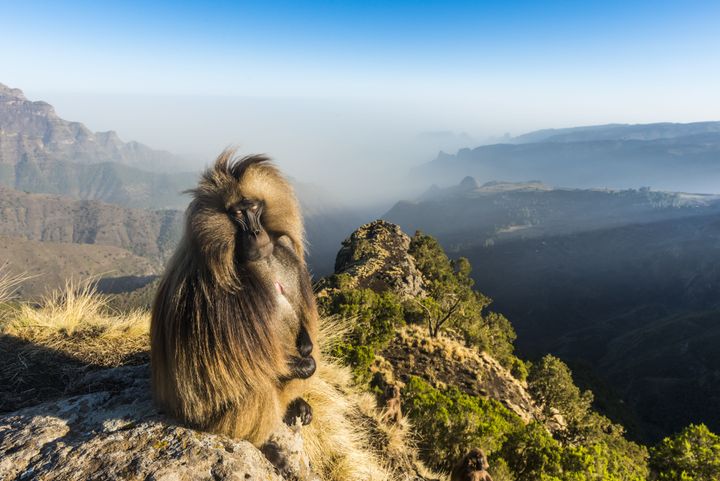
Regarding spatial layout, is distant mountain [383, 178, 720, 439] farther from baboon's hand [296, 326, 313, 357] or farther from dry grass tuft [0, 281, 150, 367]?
dry grass tuft [0, 281, 150, 367]

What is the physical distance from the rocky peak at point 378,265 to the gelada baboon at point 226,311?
Result: 14.4 m

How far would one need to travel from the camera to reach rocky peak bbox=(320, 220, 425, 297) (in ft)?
75.5

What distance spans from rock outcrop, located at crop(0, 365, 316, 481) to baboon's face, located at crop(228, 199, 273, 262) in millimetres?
1809

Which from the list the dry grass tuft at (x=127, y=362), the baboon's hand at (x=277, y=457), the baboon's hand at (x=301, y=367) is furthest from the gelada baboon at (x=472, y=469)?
the baboon's hand at (x=301, y=367)

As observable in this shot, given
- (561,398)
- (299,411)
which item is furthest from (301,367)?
(561,398)

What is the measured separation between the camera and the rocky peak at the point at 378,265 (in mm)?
23016

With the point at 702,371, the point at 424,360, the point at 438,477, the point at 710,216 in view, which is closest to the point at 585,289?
the point at 702,371

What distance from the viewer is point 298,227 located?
4523 millimetres

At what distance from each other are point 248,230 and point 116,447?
2229 mm

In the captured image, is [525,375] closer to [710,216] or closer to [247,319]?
[247,319]

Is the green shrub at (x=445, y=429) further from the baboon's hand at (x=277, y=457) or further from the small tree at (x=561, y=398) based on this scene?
the small tree at (x=561, y=398)

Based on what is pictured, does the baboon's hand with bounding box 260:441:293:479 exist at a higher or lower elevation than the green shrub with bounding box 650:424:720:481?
higher

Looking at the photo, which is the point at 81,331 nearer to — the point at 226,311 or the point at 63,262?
the point at 226,311

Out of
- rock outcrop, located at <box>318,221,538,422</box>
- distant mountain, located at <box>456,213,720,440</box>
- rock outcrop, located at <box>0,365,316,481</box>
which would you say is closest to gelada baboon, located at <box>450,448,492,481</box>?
rock outcrop, located at <box>0,365,316,481</box>
